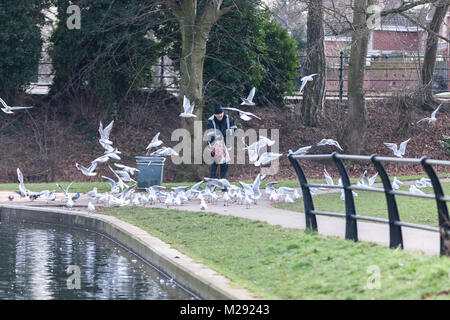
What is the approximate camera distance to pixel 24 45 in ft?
92.3

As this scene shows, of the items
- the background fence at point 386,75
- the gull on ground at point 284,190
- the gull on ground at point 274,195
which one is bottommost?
the gull on ground at point 274,195

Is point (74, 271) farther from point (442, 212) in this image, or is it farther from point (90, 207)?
point (90, 207)

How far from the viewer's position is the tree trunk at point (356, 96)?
2562 centimetres

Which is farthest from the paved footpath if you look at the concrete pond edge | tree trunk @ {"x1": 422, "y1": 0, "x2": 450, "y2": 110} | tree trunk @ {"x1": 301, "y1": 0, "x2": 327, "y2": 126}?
tree trunk @ {"x1": 422, "y1": 0, "x2": 450, "y2": 110}

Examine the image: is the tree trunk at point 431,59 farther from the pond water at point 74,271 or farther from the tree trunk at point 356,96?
the pond water at point 74,271

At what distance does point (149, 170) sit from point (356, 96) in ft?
32.4

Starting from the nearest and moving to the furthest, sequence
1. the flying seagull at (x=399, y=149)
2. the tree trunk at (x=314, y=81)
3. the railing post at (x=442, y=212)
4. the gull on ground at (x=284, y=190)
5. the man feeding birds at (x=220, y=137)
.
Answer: the railing post at (x=442, y=212) < the gull on ground at (x=284, y=190) < the flying seagull at (x=399, y=149) < the man feeding birds at (x=220, y=137) < the tree trunk at (x=314, y=81)

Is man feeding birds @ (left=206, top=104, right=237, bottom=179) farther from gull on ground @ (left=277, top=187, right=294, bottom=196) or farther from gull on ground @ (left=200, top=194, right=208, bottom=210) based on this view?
gull on ground @ (left=200, top=194, right=208, bottom=210)

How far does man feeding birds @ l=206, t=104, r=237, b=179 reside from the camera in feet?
58.9

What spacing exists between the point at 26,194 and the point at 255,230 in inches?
293

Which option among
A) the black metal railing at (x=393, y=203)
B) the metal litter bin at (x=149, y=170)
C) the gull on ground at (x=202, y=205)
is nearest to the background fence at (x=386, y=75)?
the metal litter bin at (x=149, y=170)

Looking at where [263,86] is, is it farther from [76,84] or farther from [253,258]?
[253,258]

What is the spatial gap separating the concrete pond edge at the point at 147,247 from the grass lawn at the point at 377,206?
378cm
